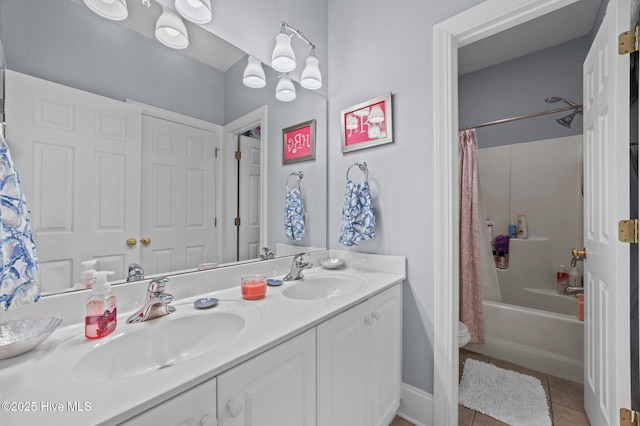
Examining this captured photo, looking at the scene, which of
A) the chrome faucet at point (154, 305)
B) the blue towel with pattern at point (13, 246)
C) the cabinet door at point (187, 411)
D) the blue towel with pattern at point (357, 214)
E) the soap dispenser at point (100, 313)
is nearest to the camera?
the cabinet door at point (187, 411)

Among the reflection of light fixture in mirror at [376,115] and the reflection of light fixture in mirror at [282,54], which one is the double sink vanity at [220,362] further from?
the reflection of light fixture in mirror at [282,54]

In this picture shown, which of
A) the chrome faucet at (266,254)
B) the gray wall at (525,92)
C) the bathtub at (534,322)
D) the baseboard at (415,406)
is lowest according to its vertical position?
the baseboard at (415,406)

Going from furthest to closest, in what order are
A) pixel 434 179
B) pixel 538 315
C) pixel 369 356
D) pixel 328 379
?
pixel 538 315
pixel 434 179
pixel 369 356
pixel 328 379

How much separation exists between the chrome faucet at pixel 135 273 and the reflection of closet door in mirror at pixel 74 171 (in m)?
0.02

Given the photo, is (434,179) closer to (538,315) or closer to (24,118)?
(538,315)

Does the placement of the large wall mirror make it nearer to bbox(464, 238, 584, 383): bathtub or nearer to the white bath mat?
the white bath mat

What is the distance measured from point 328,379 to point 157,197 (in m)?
0.92

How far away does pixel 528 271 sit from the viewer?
267 centimetres

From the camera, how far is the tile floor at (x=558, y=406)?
1488mm

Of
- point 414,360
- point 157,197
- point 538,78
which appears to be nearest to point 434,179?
point 414,360

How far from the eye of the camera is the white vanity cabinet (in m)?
0.95

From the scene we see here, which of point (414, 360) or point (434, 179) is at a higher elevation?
point (434, 179)

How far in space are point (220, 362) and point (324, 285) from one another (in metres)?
0.95

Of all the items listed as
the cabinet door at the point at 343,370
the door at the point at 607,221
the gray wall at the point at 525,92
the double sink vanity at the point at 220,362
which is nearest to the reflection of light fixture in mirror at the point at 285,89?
the double sink vanity at the point at 220,362
